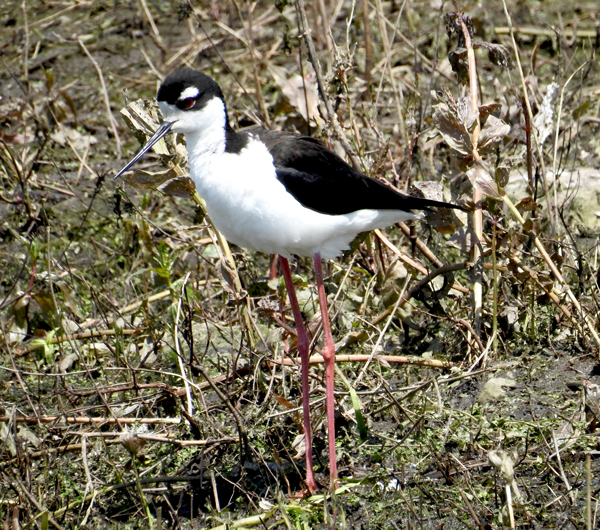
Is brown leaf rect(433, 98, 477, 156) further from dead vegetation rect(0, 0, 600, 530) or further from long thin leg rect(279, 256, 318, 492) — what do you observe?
long thin leg rect(279, 256, 318, 492)

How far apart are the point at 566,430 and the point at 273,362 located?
1.04m

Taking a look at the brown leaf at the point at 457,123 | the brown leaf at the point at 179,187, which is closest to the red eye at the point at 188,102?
the brown leaf at the point at 179,187

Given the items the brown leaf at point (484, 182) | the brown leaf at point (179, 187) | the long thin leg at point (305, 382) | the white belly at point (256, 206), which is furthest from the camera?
the brown leaf at point (179, 187)

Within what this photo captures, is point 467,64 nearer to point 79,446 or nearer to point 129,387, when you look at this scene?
point 129,387

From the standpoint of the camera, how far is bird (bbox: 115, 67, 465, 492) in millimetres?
2738

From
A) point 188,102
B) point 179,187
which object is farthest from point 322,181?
point 179,187

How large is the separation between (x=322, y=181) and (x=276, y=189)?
211 millimetres

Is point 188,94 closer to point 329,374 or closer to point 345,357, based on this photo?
point 329,374

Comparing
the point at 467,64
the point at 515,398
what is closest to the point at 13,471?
the point at 515,398

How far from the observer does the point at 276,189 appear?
2764 mm

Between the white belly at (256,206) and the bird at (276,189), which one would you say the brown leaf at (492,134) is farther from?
the white belly at (256,206)

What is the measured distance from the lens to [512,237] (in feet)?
10.8

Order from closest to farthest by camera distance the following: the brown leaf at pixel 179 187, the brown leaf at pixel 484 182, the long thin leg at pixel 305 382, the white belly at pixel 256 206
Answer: the white belly at pixel 256 206 < the long thin leg at pixel 305 382 < the brown leaf at pixel 484 182 < the brown leaf at pixel 179 187

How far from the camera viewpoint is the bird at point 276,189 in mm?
2738
